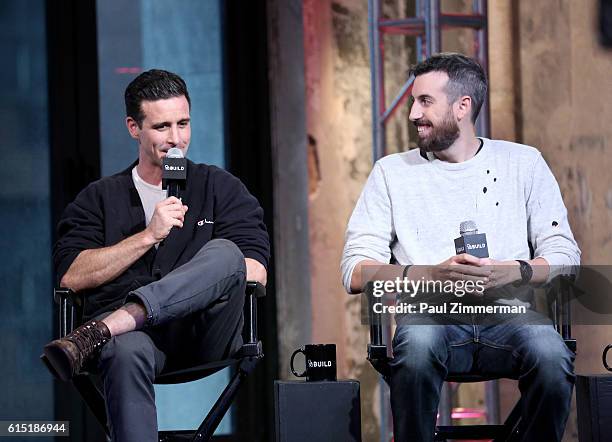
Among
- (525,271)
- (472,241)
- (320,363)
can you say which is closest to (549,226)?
(525,271)

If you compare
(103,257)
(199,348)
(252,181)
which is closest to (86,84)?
(252,181)

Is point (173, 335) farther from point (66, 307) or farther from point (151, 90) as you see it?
point (151, 90)

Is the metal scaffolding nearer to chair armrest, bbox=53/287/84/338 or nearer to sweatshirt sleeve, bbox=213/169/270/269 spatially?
sweatshirt sleeve, bbox=213/169/270/269

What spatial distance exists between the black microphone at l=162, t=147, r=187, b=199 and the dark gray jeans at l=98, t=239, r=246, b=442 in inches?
7.3

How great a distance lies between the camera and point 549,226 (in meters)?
2.90

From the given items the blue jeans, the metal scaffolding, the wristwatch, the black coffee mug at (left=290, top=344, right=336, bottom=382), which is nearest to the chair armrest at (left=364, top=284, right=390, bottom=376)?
the blue jeans

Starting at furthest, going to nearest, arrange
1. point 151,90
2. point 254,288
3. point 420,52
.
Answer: point 420,52
point 151,90
point 254,288

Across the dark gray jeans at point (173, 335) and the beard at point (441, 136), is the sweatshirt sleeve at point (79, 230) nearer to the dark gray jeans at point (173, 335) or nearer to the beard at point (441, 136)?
the dark gray jeans at point (173, 335)

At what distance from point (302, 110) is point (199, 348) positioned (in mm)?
1842

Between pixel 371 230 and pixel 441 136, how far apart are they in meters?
0.36

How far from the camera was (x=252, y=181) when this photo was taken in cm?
442

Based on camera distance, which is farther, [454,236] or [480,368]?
[454,236]

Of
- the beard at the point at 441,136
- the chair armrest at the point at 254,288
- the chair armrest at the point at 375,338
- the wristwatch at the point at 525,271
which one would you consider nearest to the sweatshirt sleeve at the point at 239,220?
the chair armrest at the point at 254,288

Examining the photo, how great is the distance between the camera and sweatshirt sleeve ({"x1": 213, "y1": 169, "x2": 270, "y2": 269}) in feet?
9.94
